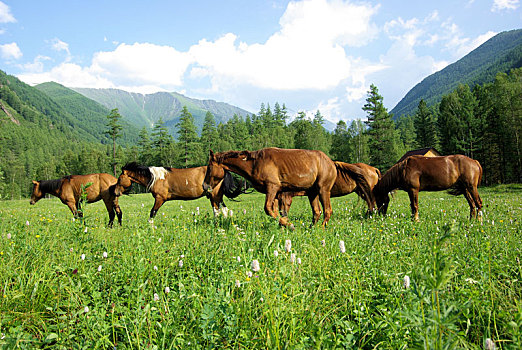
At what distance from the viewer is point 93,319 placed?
2.38 metres

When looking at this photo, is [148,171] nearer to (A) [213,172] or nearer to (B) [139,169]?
(B) [139,169]

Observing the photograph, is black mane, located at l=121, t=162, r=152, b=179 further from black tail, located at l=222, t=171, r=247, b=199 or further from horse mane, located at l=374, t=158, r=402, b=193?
horse mane, located at l=374, t=158, r=402, b=193

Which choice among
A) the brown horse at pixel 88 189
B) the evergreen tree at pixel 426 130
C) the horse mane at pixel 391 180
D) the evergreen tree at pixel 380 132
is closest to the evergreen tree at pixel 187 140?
the evergreen tree at pixel 380 132

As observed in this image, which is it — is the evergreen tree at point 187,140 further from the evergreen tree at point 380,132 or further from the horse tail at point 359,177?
the horse tail at point 359,177

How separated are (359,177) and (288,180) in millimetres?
4102

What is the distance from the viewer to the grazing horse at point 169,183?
1150 centimetres

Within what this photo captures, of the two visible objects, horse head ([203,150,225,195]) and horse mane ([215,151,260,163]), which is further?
horse head ([203,150,225,195])

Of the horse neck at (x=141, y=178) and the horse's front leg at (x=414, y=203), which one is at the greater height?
the horse neck at (x=141, y=178)

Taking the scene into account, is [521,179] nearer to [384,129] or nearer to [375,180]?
[384,129]

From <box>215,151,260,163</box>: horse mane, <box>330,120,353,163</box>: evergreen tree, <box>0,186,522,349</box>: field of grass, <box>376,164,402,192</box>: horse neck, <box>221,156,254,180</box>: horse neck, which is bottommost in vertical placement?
<box>0,186,522,349</box>: field of grass

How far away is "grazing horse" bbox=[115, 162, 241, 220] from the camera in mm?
11500

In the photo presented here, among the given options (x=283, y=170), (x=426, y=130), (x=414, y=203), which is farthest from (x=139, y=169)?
(x=426, y=130)

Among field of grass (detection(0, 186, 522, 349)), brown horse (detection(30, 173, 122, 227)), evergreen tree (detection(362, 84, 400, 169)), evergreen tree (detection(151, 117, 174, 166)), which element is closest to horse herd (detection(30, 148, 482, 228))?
brown horse (detection(30, 173, 122, 227))

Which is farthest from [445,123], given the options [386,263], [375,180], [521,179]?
[386,263]
